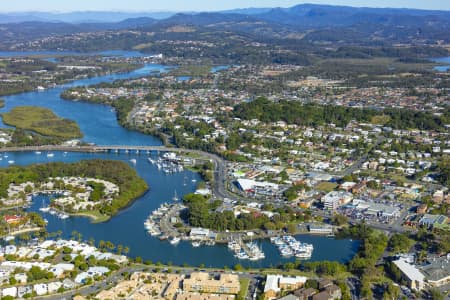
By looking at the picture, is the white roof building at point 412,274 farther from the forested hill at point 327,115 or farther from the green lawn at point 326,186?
the forested hill at point 327,115

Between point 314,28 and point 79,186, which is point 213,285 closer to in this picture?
point 79,186

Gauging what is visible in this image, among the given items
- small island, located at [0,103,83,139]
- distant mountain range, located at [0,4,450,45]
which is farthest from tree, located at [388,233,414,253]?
distant mountain range, located at [0,4,450,45]

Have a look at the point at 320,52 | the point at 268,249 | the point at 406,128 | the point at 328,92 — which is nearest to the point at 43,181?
the point at 268,249

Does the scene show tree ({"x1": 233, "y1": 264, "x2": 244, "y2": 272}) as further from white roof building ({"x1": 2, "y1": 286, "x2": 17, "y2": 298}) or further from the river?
white roof building ({"x1": 2, "y1": 286, "x2": 17, "y2": 298})

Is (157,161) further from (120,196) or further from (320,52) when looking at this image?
Answer: (320,52)

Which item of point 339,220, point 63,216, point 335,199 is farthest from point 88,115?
point 339,220

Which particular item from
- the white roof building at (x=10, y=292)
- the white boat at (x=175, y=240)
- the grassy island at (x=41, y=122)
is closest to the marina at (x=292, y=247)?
the white boat at (x=175, y=240)
